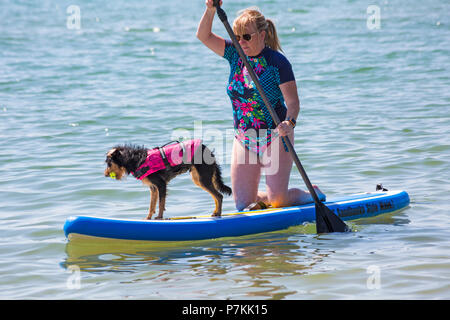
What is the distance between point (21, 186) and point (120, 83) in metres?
7.27

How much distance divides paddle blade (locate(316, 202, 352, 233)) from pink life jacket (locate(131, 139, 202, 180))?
4.31ft

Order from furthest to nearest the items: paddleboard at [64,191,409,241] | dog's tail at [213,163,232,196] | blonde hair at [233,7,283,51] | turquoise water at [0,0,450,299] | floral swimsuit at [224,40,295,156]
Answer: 1. dog's tail at [213,163,232,196]
2. floral swimsuit at [224,40,295,156]
3. blonde hair at [233,7,283,51]
4. paddleboard at [64,191,409,241]
5. turquoise water at [0,0,450,299]

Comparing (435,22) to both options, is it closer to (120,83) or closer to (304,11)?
(304,11)

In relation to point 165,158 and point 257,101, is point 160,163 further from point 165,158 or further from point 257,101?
point 257,101

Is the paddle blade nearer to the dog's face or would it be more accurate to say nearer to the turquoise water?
the turquoise water

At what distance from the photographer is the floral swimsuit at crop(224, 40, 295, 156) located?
5691mm

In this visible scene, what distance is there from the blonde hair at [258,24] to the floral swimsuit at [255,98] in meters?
0.10

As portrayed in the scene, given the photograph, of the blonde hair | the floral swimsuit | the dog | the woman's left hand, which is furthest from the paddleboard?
the blonde hair

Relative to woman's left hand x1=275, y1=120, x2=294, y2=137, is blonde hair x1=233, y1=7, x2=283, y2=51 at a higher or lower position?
higher

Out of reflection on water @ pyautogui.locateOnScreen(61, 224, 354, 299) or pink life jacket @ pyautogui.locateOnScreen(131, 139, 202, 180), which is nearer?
reflection on water @ pyautogui.locateOnScreen(61, 224, 354, 299)

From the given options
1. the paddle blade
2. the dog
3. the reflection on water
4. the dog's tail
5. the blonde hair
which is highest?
the blonde hair

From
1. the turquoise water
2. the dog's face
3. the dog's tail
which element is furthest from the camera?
the dog's tail

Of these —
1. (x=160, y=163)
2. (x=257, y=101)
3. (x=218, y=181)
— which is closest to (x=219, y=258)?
(x=218, y=181)

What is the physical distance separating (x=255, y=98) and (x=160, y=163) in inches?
40.1
